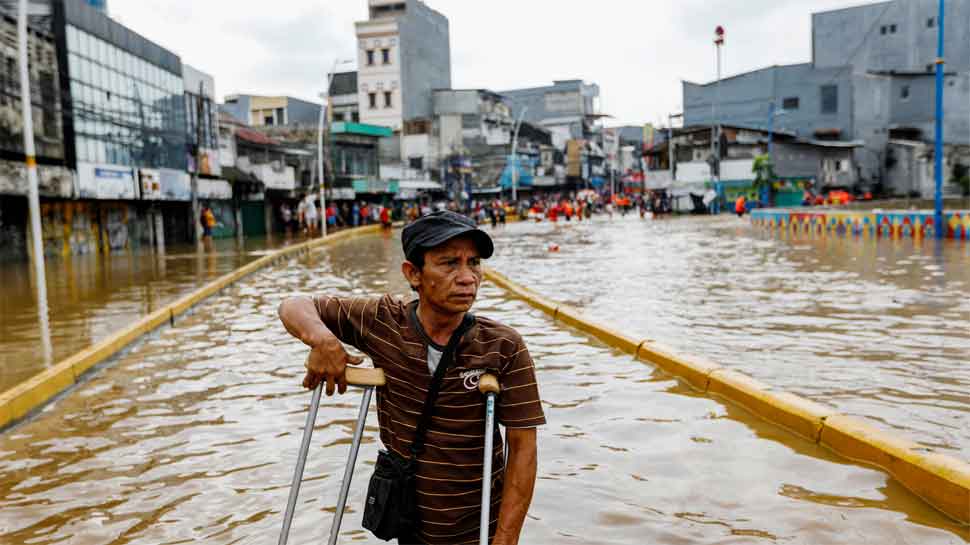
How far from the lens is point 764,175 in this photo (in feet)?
203

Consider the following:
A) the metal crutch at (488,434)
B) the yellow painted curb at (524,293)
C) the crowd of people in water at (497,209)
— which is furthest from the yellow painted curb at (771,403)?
the crowd of people in water at (497,209)

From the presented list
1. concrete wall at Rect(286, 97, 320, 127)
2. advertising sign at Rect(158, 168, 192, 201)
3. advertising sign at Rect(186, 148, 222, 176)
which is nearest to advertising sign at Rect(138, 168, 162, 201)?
advertising sign at Rect(158, 168, 192, 201)

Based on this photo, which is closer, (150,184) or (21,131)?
(21,131)

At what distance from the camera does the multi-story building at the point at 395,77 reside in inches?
2901

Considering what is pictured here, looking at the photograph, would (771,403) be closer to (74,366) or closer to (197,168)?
(74,366)

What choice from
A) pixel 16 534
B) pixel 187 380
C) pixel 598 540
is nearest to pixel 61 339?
pixel 187 380

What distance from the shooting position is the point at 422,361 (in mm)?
2705

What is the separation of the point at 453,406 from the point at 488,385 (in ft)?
0.56

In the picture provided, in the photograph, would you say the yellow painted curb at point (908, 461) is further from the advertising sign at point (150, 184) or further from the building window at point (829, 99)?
the building window at point (829, 99)

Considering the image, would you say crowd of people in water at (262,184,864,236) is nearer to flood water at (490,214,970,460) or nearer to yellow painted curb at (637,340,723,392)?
flood water at (490,214,970,460)

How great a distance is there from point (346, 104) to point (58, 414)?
73.6 metres

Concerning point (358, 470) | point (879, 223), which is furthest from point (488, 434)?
point (879, 223)

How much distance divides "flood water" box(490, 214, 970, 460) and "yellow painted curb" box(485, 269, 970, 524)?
0.46 m

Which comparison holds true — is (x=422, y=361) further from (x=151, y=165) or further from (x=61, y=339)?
(x=151, y=165)
